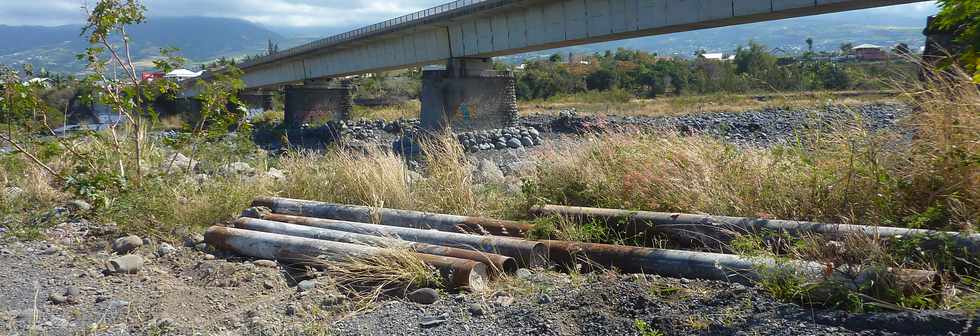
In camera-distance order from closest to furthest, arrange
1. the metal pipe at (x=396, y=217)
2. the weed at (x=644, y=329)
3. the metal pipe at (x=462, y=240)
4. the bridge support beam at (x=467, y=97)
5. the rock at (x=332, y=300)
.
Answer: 1. the weed at (x=644, y=329)
2. the rock at (x=332, y=300)
3. the metal pipe at (x=462, y=240)
4. the metal pipe at (x=396, y=217)
5. the bridge support beam at (x=467, y=97)

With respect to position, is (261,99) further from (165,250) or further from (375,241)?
(375,241)

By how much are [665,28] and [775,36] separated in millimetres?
170671

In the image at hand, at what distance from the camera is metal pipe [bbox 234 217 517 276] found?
203 inches

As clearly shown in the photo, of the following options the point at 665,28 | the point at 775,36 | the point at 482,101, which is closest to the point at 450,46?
the point at 482,101

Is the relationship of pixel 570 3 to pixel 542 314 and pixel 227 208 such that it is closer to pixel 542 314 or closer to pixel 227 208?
pixel 227 208

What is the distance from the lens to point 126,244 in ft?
21.3

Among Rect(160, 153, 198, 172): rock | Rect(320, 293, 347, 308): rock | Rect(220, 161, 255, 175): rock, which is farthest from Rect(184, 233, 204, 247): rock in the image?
Rect(160, 153, 198, 172): rock

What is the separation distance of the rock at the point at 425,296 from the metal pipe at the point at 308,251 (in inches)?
7.9

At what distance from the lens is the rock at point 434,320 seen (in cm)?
433

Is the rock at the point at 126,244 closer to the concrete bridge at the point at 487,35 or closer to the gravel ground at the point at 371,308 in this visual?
the gravel ground at the point at 371,308

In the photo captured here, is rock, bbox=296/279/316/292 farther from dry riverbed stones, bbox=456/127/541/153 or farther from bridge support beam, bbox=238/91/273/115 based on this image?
bridge support beam, bbox=238/91/273/115

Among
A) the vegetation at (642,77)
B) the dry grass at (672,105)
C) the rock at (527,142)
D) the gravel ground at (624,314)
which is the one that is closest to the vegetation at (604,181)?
the gravel ground at (624,314)

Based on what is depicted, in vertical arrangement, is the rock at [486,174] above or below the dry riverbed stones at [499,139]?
above

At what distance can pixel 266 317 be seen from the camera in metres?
4.60
